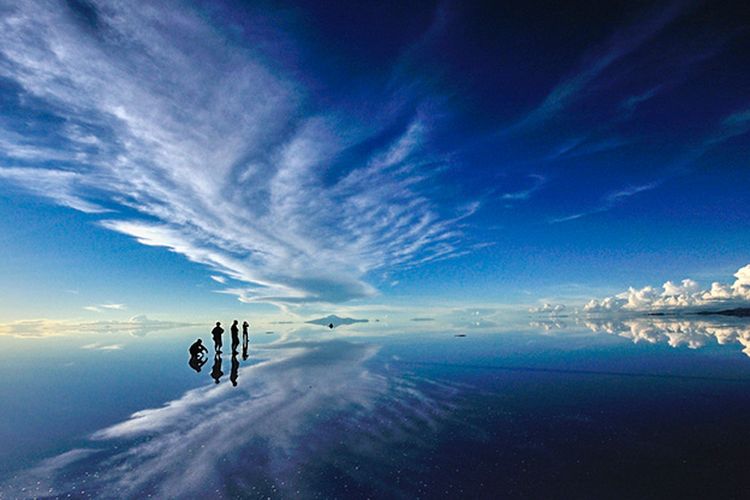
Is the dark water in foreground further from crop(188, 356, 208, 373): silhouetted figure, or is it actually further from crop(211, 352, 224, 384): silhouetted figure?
crop(188, 356, 208, 373): silhouetted figure

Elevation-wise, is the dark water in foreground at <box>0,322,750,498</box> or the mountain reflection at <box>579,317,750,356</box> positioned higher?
the mountain reflection at <box>579,317,750,356</box>

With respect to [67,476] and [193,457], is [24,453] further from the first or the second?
[193,457]

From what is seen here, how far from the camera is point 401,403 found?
17.1 meters

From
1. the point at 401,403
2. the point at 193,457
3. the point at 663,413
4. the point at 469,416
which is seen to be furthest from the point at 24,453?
the point at 663,413

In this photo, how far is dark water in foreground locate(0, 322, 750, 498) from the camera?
9.39 meters

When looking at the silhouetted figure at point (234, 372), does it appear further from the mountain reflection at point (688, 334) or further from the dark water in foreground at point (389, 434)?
the mountain reflection at point (688, 334)

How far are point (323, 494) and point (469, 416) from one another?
8.18 metres

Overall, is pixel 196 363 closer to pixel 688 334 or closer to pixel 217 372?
pixel 217 372

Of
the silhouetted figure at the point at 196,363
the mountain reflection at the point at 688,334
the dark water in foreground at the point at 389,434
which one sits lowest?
the dark water in foreground at the point at 389,434

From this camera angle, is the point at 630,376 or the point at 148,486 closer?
the point at 148,486

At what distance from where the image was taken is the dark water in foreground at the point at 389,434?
9.39 metres

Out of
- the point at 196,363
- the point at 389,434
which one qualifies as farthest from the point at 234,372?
the point at 389,434

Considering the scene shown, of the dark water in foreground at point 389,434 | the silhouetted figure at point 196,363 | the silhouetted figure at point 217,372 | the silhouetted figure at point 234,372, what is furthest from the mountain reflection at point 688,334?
the silhouetted figure at point 196,363

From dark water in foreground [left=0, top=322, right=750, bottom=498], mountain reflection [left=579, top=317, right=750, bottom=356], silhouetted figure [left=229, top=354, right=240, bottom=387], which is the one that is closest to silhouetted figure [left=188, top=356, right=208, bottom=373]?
silhouetted figure [left=229, top=354, right=240, bottom=387]
